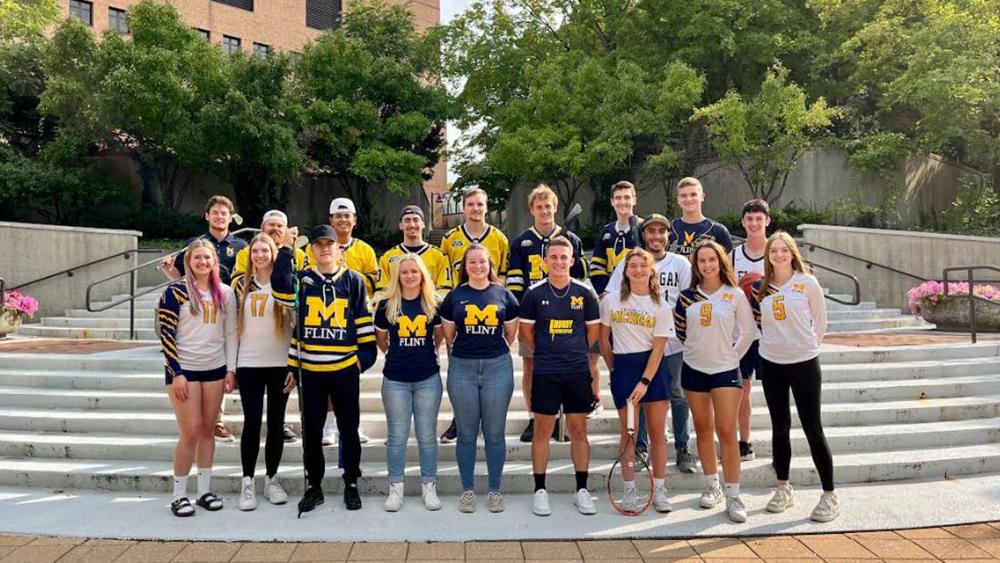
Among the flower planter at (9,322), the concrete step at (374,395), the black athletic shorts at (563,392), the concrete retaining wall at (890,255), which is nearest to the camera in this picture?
the black athletic shorts at (563,392)

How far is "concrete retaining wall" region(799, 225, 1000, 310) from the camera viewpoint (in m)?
13.3

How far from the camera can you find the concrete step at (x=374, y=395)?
6699mm

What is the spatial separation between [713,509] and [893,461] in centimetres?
187

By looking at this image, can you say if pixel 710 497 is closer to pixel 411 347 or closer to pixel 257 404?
pixel 411 347

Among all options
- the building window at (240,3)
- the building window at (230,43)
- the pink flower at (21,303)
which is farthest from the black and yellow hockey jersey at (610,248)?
the building window at (240,3)

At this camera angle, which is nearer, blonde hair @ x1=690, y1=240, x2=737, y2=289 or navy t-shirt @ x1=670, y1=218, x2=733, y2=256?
blonde hair @ x1=690, y1=240, x2=737, y2=289

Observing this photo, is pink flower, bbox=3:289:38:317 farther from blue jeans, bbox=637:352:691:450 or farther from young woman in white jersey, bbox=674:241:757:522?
young woman in white jersey, bbox=674:241:757:522

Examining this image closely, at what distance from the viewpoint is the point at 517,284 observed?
573 cm

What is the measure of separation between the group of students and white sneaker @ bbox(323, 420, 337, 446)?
0.86 metres

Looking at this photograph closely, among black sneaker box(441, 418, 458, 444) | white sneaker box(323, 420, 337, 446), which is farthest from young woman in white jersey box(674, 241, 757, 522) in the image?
white sneaker box(323, 420, 337, 446)

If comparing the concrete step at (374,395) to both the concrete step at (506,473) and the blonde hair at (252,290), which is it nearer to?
the concrete step at (506,473)

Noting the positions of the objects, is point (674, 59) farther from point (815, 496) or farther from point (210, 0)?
point (210, 0)

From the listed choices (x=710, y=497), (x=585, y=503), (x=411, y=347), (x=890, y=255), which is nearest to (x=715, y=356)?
(x=710, y=497)

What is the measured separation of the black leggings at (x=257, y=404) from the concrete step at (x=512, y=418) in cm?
133
